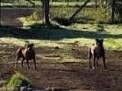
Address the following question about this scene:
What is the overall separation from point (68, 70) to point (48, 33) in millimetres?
8491

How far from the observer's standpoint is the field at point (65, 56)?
1372 centimetres

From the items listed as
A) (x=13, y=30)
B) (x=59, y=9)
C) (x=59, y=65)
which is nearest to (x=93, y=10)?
(x=59, y=9)

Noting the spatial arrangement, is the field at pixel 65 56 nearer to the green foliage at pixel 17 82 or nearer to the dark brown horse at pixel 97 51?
the green foliage at pixel 17 82

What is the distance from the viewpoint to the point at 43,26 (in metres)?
26.3

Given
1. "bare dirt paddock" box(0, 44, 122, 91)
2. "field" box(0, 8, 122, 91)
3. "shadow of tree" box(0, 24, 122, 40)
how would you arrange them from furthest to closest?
"shadow of tree" box(0, 24, 122, 40) < "field" box(0, 8, 122, 91) < "bare dirt paddock" box(0, 44, 122, 91)

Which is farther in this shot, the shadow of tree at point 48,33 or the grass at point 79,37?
the shadow of tree at point 48,33

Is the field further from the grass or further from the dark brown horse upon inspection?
the dark brown horse

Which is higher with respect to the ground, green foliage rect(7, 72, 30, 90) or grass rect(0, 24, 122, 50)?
green foliage rect(7, 72, 30, 90)

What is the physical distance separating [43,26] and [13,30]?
1.85 m

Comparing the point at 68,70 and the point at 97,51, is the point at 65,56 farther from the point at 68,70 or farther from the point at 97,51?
the point at 97,51

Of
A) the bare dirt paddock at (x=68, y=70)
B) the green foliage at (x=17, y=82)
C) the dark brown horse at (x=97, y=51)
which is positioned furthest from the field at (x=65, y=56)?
the dark brown horse at (x=97, y=51)

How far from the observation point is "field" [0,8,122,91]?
13.7 metres

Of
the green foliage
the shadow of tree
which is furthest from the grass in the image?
the green foliage

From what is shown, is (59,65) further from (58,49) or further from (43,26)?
(43,26)
